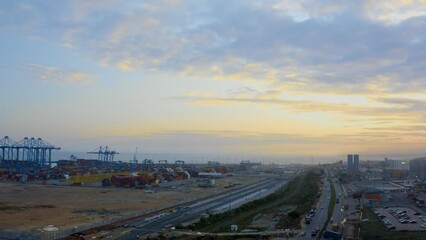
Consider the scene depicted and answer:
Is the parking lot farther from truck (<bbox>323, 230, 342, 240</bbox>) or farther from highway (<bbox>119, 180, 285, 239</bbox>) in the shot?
highway (<bbox>119, 180, 285, 239</bbox>)

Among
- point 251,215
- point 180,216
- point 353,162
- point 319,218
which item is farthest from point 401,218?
point 353,162

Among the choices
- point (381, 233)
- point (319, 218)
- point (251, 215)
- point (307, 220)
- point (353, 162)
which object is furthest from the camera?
point (353, 162)

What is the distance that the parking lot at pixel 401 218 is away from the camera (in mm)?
14281

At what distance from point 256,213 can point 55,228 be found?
821 centimetres

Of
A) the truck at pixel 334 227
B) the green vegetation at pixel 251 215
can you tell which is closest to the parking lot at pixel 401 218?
the truck at pixel 334 227

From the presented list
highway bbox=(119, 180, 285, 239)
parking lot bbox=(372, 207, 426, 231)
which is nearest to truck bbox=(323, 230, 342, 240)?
parking lot bbox=(372, 207, 426, 231)

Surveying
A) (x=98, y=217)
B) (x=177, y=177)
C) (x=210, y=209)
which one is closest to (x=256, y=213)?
(x=210, y=209)

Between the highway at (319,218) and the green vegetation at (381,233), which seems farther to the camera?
the highway at (319,218)

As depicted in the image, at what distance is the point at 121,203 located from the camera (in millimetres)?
21719

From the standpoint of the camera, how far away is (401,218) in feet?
52.8

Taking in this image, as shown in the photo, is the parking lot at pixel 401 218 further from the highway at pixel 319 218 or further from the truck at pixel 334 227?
the highway at pixel 319 218

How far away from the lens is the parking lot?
1428cm

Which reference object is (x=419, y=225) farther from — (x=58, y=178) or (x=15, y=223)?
(x=58, y=178)

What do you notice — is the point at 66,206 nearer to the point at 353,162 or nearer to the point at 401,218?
the point at 401,218
